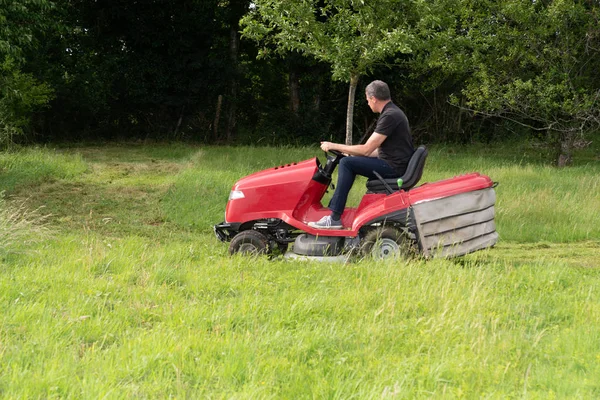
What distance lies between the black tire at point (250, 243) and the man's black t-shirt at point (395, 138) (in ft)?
4.54

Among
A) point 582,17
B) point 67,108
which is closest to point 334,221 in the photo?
point 582,17

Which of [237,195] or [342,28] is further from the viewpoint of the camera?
[342,28]

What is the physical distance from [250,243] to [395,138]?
1.70m

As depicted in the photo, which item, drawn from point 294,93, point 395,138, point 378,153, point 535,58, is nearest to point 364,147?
point 378,153

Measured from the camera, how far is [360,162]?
6.53 meters

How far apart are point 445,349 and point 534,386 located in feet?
1.99

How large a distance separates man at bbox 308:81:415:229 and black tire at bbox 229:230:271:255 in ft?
1.69

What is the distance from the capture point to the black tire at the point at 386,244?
21.0 feet

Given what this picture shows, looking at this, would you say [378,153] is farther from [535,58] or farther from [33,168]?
[535,58]

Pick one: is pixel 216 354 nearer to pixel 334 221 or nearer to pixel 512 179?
pixel 334 221

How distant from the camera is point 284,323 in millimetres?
4590

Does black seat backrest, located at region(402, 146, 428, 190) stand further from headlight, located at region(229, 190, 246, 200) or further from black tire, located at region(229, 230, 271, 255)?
headlight, located at region(229, 190, 246, 200)

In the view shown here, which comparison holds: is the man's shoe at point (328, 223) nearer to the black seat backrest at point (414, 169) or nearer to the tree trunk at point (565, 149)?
the black seat backrest at point (414, 169)

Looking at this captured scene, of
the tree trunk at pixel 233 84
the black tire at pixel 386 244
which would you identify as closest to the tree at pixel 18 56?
the tree trunk at pixel 233 84
